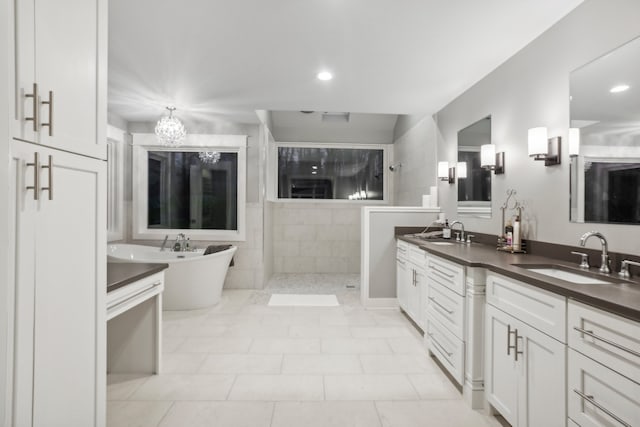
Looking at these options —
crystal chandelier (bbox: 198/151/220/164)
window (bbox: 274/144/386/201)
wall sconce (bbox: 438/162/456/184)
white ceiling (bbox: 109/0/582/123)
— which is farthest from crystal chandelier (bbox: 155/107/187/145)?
wall sconce (bbox: 438/162/456/184)

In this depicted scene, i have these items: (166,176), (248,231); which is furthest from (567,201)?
(166,176)

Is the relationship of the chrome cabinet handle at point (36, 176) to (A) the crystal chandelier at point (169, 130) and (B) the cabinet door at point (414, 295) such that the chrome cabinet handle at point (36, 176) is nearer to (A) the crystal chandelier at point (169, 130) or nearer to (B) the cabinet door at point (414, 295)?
(B) the cabinet door at point (414, 295)

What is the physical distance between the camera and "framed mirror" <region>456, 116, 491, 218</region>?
3.20m

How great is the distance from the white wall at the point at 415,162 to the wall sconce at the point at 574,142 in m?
2.23

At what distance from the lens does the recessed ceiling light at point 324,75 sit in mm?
3240

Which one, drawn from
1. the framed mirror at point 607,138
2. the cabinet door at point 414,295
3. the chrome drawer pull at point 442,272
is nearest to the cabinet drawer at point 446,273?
the chrome drawer pull at point 442,272

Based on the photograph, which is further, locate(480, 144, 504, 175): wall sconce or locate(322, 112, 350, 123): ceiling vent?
locate(322, 112, 350, 123): ceiling vent

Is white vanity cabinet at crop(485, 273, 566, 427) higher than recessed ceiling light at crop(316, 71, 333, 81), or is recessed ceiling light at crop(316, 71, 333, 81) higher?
recessed ceiling light at crop(316, 71, 333, 81)

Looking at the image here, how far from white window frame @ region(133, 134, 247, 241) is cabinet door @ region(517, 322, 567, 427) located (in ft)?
13.3

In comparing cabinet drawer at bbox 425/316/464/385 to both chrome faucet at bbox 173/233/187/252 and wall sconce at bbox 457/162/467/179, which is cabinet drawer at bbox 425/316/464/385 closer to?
wall sconce at bbox 457/162/467/179

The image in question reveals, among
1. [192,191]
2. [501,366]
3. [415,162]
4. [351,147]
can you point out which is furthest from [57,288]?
[351,147]

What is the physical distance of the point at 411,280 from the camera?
3.49m

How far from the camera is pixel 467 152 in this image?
3547 millimetres

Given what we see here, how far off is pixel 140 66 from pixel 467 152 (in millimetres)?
3224
